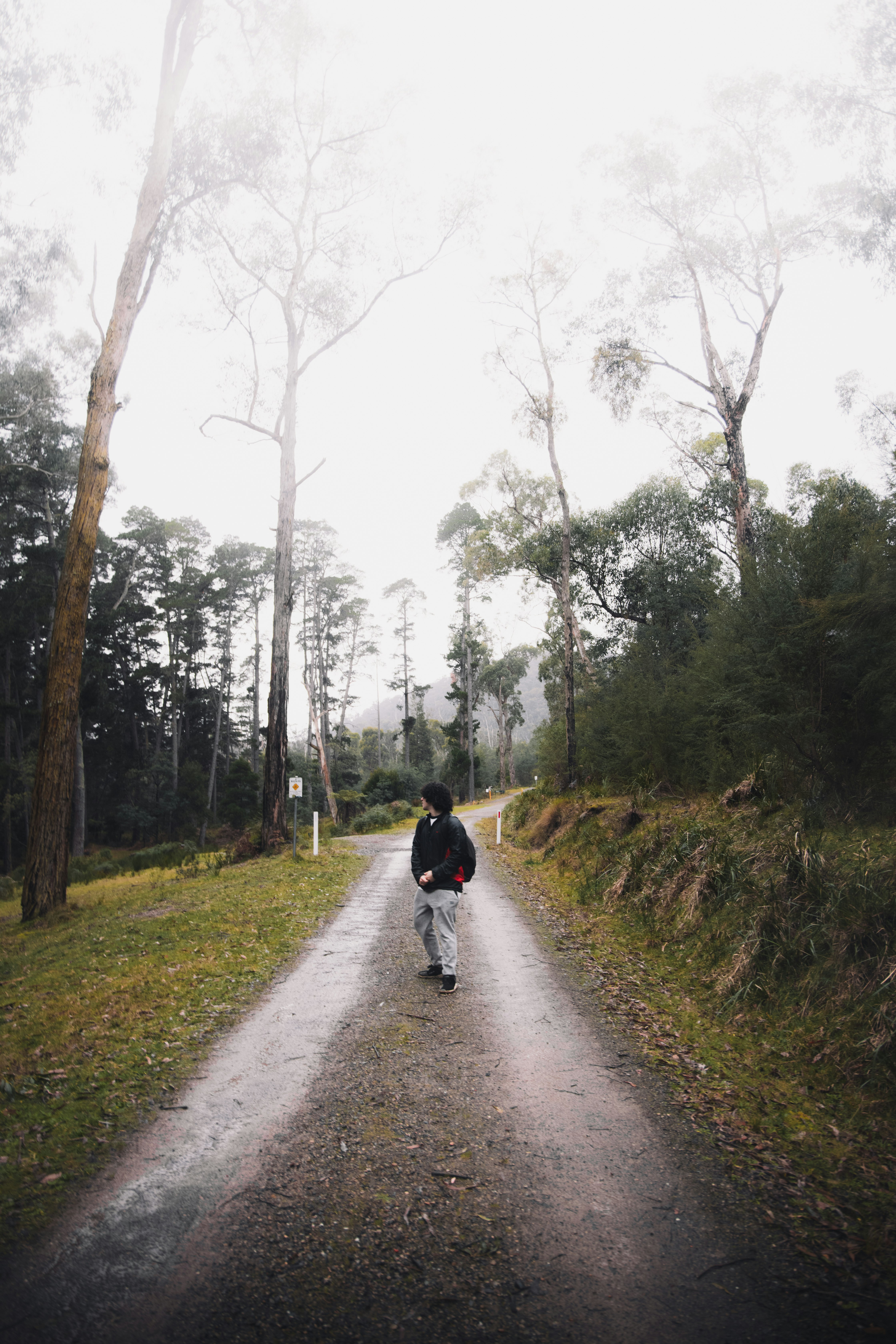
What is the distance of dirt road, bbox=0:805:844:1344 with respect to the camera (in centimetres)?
214

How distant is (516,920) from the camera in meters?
8.72

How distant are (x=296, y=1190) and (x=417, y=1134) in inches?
28.3

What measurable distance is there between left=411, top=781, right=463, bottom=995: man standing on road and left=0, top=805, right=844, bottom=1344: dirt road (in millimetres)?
1075

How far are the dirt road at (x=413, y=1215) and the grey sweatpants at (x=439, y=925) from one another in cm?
103

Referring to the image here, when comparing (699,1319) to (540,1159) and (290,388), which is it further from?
(290,388)

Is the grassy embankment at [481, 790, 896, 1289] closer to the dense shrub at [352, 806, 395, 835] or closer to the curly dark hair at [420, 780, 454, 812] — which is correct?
the curly dark hair at [420, 780, 454, 812]

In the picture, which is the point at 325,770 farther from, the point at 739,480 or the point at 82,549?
the point at 739,480

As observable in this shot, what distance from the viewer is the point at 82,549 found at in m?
9.66

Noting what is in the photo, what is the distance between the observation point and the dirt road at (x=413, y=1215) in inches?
84.4

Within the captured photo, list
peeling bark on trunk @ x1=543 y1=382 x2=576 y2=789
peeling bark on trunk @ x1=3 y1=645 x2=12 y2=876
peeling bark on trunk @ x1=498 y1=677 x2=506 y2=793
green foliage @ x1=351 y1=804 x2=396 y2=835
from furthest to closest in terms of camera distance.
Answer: peeling bark on trunk @ x1=498 y1=677 x2=506 y2=793
peeling bark on trunk @ x1=3 y1=645 x2=12 y2=876
green foliage @ x1=351 y1=804 x2=396 y2=835
peeling bark on trunk @ x1=543 y1=382 x2=576 y2=789

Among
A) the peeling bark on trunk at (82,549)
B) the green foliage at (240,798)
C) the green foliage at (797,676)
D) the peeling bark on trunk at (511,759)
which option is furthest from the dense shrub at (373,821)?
the peeling bark on trunk at (511,759)

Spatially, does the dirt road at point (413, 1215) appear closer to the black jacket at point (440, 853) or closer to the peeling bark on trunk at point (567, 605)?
the black jacket at point (440, 853)

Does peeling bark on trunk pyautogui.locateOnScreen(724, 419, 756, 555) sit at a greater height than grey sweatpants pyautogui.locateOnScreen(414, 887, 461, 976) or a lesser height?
greater

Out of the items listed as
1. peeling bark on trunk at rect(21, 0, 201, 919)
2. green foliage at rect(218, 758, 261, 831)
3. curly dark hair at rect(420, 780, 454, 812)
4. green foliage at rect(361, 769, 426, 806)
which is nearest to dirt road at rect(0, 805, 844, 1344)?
curly dark hair at rect(420, 780, 454, 812)
